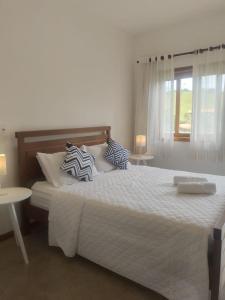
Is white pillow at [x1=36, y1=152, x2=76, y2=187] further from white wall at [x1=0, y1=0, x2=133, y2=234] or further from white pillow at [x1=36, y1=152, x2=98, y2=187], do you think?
white wall at [x1=0, y1=0, x2=133, y2=234]

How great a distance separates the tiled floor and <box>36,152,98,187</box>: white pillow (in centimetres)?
69

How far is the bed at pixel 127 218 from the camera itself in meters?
1.68

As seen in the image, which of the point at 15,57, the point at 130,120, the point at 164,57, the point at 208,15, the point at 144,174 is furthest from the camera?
the point at 130,120

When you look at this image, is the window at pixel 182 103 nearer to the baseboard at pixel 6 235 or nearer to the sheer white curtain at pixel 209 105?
the sheer white curtain at pixel 209 105

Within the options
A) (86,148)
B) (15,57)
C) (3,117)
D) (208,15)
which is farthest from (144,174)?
(208,15)

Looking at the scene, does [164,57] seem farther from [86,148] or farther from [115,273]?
[115,273]

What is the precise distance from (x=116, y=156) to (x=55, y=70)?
1.36m

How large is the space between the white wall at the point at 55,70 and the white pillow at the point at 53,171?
315 mm

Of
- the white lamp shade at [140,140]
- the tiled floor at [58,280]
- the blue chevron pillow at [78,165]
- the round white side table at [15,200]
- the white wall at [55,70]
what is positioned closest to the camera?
A: the tiled floor at [58,280]

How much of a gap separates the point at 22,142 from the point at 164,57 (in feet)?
8.92

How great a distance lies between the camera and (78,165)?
9.19 feet

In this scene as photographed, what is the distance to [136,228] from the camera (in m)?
1.90

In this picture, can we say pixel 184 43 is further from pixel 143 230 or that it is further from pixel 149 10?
pixel 143 230

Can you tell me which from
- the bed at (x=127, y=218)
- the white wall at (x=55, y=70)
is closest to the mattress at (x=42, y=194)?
the bed at (x=127, y=218)
